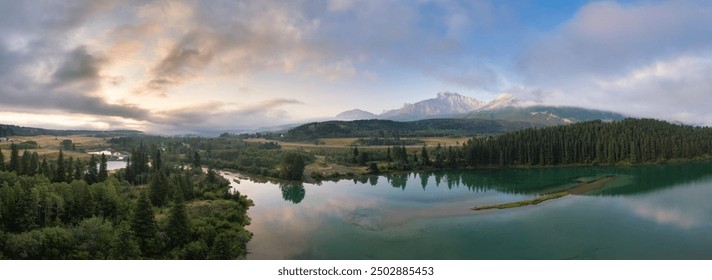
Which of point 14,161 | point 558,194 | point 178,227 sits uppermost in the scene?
point 14,161

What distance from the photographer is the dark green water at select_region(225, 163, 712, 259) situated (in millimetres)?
10859

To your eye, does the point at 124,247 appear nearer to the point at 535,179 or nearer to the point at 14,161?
the point at 14,161

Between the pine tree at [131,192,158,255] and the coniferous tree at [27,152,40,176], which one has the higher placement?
the coniferous tree at [27,152,40,176]

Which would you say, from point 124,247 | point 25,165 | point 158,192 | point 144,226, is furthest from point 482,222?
point 25,165

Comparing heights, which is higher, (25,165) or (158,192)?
(25,165)

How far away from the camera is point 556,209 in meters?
16.9

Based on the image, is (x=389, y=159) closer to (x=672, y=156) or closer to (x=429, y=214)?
(x=429, y=214)

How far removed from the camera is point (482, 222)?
1457 centimetres

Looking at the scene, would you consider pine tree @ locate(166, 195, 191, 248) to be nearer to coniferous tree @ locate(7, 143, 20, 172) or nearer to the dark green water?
the dark green water

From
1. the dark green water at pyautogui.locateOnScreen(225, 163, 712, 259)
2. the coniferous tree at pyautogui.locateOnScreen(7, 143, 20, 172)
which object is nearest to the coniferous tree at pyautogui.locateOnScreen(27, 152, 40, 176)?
the coniferous tree at pyautogui.locateOnScreen(7, 143, 20, 172)

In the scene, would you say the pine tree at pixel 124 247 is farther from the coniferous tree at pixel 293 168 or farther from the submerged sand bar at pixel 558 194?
the coniferous tree at pixel 293 168

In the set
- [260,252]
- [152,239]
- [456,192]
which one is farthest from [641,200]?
[152,239]

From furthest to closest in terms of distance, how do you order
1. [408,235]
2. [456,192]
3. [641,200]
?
[456,192]
[641,200]
[408,235]

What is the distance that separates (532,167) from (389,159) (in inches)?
522
